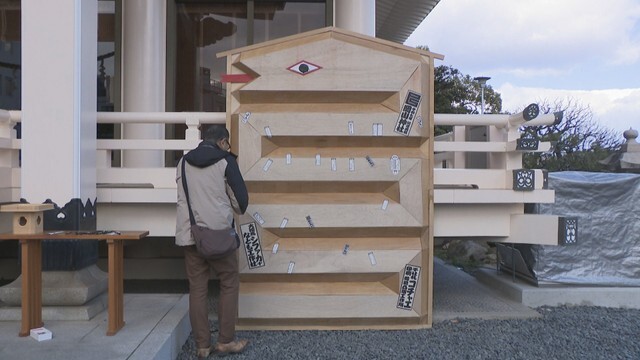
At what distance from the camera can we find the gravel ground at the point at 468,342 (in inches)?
175

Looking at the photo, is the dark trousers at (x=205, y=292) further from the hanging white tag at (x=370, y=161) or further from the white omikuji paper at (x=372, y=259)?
the hanging white tag at (x=370, y=161)

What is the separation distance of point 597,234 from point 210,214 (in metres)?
4.56

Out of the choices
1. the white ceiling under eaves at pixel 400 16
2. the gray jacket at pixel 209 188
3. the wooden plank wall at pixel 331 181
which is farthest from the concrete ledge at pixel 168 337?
the white ceiling under eaves at pixel 400 16

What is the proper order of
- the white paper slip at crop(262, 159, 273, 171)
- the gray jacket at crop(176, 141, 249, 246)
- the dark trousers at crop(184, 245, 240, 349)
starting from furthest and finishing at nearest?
the white paper slip at crop(262, 159, 273, 171), the dark trousers at crop(184, 245, 240, 349), the gray jacket at crop(176, 141, 249, 246)

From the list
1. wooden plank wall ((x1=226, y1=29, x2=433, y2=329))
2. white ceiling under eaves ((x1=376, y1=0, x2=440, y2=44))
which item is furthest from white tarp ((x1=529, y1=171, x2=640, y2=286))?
white ceiling under eaves ((x1=376, y1=0, x2=440, y2=44))

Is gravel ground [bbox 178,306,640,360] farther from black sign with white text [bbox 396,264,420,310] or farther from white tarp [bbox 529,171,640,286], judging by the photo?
white tarp [bbox 529,171,640,286]

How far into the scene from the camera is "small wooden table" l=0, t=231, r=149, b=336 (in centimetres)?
393

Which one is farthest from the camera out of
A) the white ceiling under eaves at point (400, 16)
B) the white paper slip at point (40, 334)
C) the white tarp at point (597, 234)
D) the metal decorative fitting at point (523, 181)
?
the white ceiling under eaves at point (400, 16)

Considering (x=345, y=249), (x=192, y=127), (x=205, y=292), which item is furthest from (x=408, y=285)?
(x=192, y=127)

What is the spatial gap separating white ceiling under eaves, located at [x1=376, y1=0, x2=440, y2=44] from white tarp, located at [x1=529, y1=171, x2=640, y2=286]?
234 inches

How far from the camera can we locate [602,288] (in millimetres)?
6086

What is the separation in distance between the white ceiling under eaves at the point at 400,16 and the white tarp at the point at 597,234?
5.95 meters

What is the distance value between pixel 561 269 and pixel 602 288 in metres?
0.45

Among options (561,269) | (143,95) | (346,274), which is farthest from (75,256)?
(561,269)
